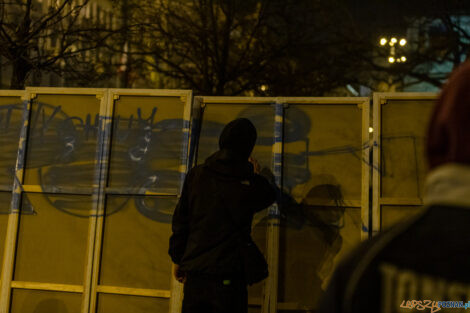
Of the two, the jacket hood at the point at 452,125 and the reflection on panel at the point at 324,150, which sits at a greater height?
the reflection on panel at the point at 324,150

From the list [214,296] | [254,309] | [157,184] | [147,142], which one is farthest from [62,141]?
[214,296]

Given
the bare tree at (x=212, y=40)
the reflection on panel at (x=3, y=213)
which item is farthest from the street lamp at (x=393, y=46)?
the reflection on panel at (x=3, y=213)

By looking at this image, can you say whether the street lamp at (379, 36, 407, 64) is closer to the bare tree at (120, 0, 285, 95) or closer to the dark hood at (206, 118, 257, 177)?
the bare tree at (120, 0, 285, 95)

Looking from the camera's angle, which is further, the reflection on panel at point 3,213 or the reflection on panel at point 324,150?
the reflection on panel at point 3,213

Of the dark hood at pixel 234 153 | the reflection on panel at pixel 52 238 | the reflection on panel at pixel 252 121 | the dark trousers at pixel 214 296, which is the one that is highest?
the reflection on panel at pixel 252 121

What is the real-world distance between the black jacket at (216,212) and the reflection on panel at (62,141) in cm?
178

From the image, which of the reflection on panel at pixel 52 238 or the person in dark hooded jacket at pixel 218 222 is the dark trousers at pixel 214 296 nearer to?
the person in dark hooded jacket at pixel 218 222

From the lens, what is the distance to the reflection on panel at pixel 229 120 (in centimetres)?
483

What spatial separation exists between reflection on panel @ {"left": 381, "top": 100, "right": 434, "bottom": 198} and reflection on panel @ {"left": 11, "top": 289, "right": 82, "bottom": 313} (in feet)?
9.83

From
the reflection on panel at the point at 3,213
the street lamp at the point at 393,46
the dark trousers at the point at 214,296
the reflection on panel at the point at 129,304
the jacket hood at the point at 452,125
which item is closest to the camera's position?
the jacket hood at the point at 452,125

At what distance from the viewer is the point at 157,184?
16.0ft

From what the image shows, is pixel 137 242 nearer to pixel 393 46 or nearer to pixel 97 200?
pixel 97 200

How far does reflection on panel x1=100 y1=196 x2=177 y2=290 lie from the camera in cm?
482

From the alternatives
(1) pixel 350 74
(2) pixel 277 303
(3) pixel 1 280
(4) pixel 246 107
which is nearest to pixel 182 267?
(2) pixel 277 303
